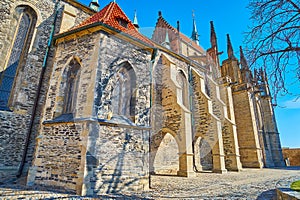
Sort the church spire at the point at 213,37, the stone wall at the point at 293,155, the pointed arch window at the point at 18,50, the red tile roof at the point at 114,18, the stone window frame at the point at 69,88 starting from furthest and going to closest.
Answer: the stone wall at the point at 293,155 < the church spire at the point at 213,37 < the red tile roof at the point at 114,18 < the pointed arch window at the point at 18,50 < the stone window frame at the point at 69,88

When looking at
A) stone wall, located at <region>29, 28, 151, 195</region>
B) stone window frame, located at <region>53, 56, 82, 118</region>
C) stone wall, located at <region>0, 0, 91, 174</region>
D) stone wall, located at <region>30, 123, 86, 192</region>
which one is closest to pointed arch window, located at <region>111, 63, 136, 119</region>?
stone wall, located at <region>29, 28, 151, 195</region>

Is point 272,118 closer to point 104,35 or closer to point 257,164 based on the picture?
point 257,164

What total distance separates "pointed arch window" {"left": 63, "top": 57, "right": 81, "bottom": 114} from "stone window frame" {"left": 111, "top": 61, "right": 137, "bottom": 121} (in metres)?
1.62

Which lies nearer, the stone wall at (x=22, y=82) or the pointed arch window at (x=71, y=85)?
the pointed arch window at (x=71, y=85)

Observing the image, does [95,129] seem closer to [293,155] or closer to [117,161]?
[117,161]

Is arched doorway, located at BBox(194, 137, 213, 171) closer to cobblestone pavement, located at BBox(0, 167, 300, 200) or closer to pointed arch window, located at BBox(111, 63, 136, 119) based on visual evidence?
cobblestone pavement, located at BBox(0, 167, 300, 200)

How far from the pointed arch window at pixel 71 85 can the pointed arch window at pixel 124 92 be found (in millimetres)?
1621

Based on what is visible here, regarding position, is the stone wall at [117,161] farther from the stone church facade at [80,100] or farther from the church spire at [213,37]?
the church spire at [213,37]

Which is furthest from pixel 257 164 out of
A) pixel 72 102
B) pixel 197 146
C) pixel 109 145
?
pixel 72 102

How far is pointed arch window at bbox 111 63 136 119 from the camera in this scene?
782 cm

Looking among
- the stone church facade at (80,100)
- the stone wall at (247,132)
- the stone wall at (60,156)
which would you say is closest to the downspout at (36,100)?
the stone church facade at (80,100)

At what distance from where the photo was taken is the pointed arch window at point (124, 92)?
25.7 ft

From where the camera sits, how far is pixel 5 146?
7574 millimetres

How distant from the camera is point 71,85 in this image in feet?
26.0
